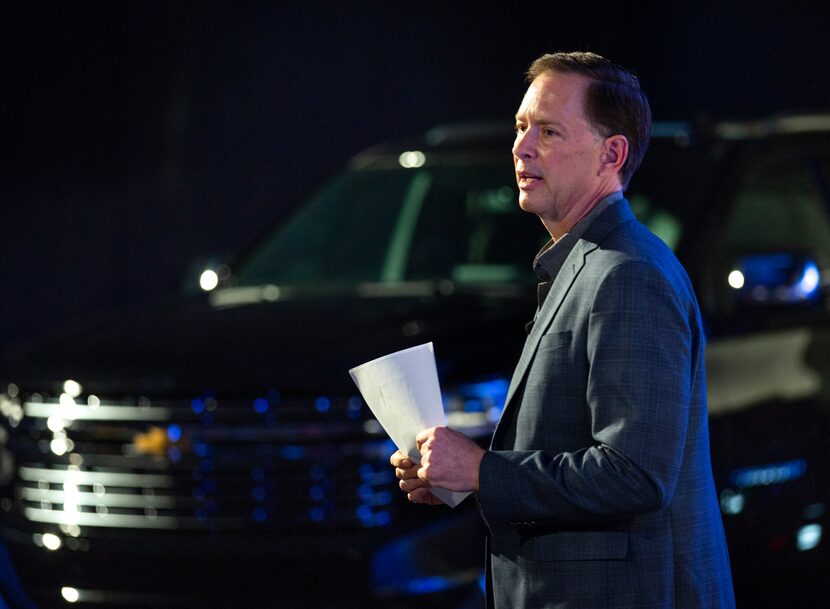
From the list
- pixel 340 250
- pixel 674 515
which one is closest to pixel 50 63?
pixel 340 250

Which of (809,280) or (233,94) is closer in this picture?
(809,280)

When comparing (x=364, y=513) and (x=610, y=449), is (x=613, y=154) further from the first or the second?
(x=364, y=513)

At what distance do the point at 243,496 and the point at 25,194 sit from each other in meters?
7.04

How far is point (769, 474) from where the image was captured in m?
5.20

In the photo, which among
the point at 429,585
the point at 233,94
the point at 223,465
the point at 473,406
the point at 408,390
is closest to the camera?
the point at 408,390

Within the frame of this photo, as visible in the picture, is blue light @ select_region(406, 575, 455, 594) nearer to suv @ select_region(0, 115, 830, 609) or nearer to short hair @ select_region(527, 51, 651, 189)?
suv @ select_region(0, 115, 830, 609)

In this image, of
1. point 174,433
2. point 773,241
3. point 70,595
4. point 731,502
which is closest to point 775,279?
point 773,241

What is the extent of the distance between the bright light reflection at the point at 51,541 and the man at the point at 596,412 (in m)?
2.46

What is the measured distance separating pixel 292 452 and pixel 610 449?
233 cm

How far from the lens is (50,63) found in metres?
11.1

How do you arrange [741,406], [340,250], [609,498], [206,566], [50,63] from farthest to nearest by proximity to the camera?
[50,63] < [340,250] < [741,406] < [206,566] < [609,498]

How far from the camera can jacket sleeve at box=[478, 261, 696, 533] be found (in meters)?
2.38

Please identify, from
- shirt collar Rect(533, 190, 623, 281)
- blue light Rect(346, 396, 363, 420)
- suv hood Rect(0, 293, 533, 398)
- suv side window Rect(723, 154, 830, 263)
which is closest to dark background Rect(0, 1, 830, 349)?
suv side window Rect(723, 154, 830, 263)

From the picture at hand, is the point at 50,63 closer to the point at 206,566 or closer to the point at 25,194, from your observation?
the point at 25,194
